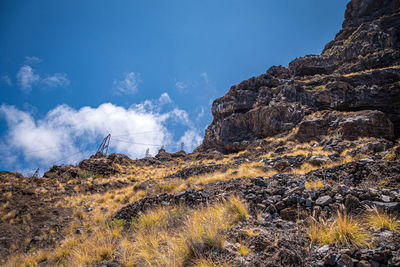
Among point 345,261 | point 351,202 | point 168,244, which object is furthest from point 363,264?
point 168,244

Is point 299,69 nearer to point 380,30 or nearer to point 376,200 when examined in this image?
point 380,30

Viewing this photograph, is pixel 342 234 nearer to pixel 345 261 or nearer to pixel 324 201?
pixel 345 261

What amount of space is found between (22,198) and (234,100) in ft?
94.6

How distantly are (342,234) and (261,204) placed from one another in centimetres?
162

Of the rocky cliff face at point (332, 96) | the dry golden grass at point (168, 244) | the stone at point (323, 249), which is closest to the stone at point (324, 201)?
the stone at point (323, 249)

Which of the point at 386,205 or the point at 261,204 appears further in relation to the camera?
the point at 261,204

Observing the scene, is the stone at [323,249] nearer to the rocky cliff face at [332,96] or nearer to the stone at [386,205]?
the stone at [386,205]

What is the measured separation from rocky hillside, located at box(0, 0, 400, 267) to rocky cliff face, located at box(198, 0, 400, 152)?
0.55 feet

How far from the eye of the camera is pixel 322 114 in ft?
A: 64.5

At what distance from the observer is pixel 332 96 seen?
21328mm

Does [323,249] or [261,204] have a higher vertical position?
[261,204]

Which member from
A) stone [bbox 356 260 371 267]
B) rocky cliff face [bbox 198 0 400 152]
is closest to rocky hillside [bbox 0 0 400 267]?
stone [bbox 356 260 371 267]

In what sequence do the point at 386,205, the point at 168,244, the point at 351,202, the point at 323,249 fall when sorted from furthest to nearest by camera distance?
the point at 168,244 < the point at 351,202 < the point at 386,205 < the point at 323,249

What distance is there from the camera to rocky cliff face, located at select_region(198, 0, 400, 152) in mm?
17516
